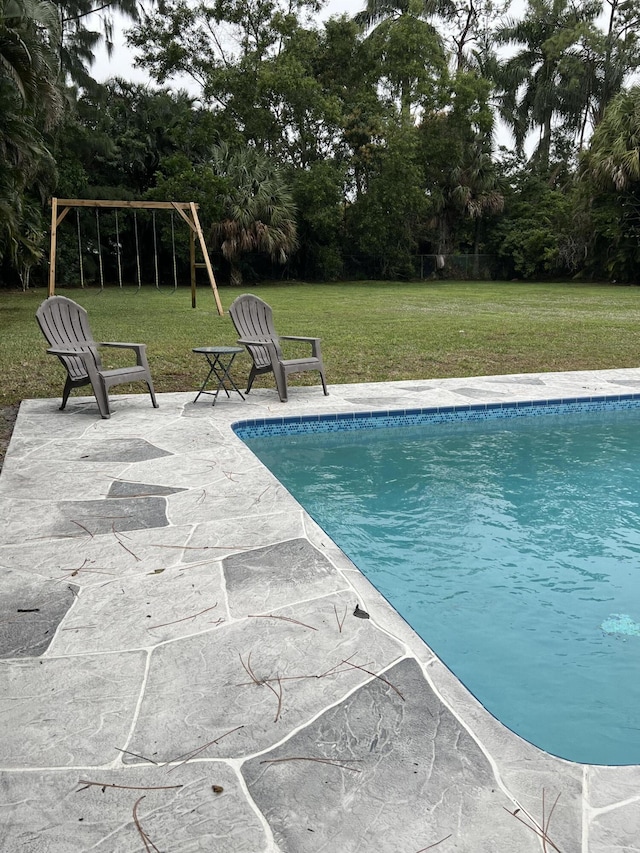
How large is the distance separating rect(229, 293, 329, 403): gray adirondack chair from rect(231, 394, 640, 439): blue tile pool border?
65cm

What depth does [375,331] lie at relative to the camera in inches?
492

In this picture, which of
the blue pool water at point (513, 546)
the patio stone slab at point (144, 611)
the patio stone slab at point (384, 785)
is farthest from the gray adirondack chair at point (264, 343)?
the patio stone slab at point (384, 785)

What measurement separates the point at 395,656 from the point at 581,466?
3.72 m

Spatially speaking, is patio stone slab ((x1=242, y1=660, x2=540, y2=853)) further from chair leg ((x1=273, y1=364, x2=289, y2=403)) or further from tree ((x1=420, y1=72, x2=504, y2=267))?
tree ((x1=420, y1=72, x2=504, y2=267))

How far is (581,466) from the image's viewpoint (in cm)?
577

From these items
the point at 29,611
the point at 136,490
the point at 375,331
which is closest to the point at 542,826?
the point at 29,611

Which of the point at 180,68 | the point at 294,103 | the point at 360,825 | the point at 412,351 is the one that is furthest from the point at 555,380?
the point at 180,68

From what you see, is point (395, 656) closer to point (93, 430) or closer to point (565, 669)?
point (565, 669)

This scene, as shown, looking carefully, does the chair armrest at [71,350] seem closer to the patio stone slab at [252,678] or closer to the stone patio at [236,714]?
the stone patio at [236,714]

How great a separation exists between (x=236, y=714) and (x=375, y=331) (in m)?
10.7

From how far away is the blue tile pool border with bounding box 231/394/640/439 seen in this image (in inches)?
245

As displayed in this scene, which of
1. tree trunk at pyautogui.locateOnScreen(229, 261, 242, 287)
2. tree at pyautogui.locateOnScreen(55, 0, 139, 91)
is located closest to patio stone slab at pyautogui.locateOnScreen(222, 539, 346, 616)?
tree trunk at pyautogui.locateOnScreen(229, 261, 242, 287)

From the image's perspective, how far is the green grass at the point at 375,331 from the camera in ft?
29.4

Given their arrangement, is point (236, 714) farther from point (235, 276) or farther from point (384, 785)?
point (235, 276)
